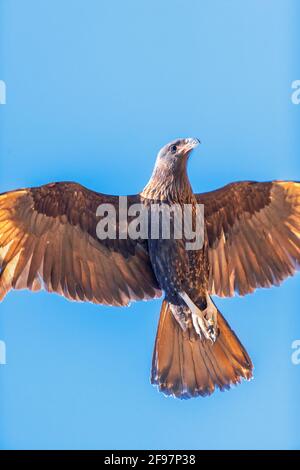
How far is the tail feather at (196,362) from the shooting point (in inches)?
336

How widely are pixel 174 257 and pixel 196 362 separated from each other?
1029 mm

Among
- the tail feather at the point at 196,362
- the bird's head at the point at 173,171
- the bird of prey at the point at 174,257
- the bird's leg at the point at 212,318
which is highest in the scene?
the bird's head at the point at 173,171

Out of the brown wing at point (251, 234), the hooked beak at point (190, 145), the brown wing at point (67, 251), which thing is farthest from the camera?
the brown wing at point (251, 234)

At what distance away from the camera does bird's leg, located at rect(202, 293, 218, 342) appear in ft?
27.6

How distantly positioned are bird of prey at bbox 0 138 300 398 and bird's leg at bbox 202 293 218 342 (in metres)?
0.01

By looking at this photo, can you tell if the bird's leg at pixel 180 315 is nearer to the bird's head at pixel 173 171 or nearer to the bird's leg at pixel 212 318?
the bird's leg at pixel 212 318

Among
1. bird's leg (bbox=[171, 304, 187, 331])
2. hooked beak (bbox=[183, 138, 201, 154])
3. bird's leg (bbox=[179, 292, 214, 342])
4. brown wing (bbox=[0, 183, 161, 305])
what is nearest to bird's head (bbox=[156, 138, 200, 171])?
hooked beak (bbox=[183, 138, 201, 154])

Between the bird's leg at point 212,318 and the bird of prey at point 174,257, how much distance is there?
1 centimetres

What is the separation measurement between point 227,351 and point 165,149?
1.95 metres

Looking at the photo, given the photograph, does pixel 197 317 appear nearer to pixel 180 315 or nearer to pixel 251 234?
pixel 180 315

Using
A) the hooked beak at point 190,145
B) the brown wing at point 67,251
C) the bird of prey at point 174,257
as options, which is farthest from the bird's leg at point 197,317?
the hooked beak at point 190,145

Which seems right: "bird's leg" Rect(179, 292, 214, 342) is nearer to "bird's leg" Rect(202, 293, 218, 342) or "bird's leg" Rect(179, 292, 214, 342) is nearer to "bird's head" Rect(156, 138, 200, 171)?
"bird's leg" Rect(202, 293, 218, 342)
